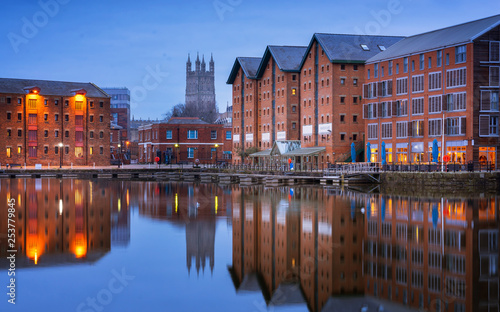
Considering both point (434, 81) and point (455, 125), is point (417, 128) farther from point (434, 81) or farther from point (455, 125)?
point (455, 125)

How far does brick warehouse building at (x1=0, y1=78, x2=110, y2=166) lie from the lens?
10269 centimetres

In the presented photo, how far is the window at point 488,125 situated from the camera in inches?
2488

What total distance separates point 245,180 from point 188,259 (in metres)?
53.7

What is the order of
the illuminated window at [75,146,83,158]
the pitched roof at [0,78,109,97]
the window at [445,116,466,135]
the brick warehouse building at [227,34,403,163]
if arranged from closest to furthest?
1. the window at [445,116,466,135]
2. the brick warehouse building at [227,34,403,163]
3. the pitched roof at [0,78,109,97]
4. the illuminated window at [75,146,83,158]

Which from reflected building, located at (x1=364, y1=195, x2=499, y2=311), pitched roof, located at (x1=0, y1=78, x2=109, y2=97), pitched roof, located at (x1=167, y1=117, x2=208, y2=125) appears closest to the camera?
reflected building, located at (x1=364, y1=195, x2=499, y2=311)

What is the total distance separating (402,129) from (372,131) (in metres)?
5.21

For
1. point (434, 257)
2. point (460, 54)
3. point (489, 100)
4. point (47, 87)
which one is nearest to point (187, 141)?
point (47, 87)

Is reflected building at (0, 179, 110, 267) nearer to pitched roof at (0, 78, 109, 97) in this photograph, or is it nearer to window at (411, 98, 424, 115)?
window at (411, 98, 424, 115)

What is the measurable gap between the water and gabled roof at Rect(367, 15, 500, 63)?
89.2ft

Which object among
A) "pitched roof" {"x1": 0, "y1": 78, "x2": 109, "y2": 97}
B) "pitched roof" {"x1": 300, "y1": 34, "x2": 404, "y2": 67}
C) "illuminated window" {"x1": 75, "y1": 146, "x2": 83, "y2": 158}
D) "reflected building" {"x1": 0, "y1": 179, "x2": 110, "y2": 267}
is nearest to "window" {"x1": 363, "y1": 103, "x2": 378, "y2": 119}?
"pitched roof" {"x1": 300, "y1": 34, "x2": 404, "y2": 67}

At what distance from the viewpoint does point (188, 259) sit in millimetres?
24859

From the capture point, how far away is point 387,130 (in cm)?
7619

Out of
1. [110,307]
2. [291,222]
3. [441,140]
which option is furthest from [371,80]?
[110,307]

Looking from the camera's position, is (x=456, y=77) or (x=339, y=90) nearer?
(x=456, y=77)
